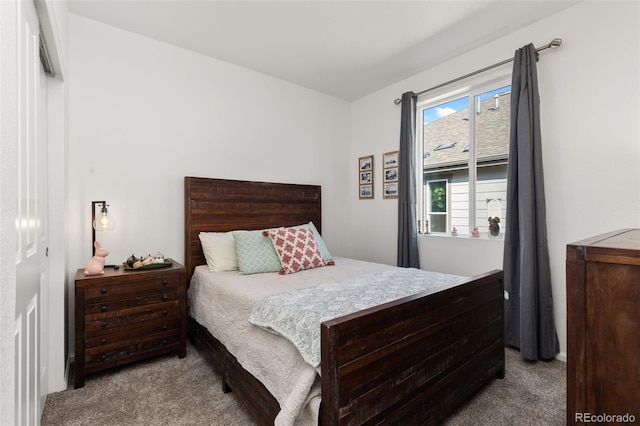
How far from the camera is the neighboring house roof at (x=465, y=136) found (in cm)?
291

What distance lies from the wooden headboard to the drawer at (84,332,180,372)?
632 millimetres

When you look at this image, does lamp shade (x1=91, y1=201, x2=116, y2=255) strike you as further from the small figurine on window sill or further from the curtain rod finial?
the curtain rod finial

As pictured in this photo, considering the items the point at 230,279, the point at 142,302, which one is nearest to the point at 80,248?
the point at 142,302

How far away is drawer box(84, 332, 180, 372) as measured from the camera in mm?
2115

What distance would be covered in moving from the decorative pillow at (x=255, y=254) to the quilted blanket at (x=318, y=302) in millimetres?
709

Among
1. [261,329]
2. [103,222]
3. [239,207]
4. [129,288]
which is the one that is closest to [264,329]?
[261,329]

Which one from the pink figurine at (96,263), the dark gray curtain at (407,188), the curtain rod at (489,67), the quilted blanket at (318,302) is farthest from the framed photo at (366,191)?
the pink figurine at (96,263)

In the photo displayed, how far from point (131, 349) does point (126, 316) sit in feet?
0.81

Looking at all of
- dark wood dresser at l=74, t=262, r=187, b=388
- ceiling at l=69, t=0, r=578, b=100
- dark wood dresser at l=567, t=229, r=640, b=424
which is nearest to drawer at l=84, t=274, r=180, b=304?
dark wood dresser at l=74, t=262, r=187, b=388

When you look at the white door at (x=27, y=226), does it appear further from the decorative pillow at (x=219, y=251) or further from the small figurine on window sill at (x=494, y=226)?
the small figurine on window sill at (x=494, y=226)

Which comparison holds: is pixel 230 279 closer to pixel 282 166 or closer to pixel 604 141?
pixel 282 166

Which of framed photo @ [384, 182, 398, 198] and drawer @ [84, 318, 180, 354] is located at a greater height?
framed photo @ [384, 182, 398, 198]

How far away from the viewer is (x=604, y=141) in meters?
2.24

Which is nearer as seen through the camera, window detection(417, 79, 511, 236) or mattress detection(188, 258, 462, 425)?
mattress detection(188, 258, 462, 425)
